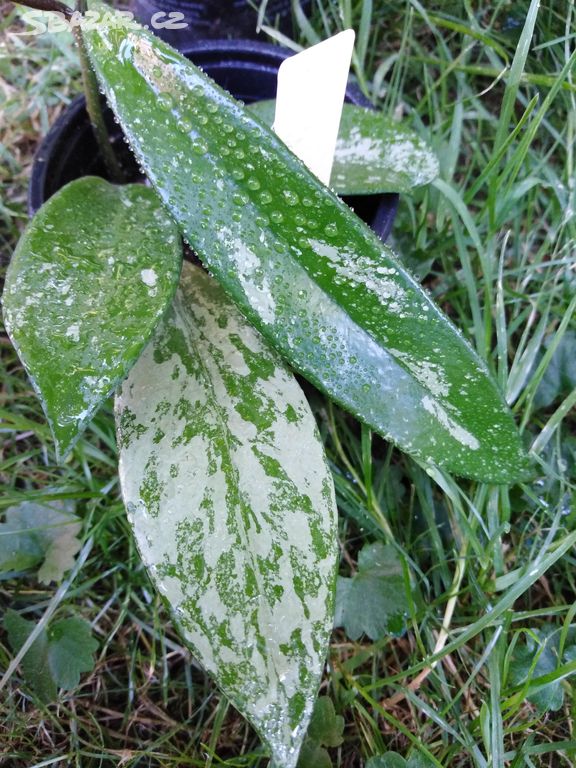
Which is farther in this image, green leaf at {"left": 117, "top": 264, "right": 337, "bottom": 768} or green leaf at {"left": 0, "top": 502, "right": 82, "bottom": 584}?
green leaf at {"left": 0, "top": 502, "right": 82, "bottom": 584}

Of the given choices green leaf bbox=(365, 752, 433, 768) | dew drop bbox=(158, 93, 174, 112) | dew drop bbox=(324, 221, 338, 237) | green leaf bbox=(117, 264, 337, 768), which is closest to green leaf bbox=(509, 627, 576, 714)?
green leaf bbox=(365, 752, 433, 768)

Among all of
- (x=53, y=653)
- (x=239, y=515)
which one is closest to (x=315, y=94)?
(x=239, y=515)

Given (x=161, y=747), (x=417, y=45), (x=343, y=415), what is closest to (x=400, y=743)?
(x=161, y=747)

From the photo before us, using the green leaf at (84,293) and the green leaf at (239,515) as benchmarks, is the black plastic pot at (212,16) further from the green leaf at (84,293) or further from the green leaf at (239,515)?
the green leaf at (239,515)

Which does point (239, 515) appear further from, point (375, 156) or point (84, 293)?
point (375, 156)

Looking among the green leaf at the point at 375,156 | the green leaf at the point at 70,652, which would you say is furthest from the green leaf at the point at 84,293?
the green leaf at the point at 70,652

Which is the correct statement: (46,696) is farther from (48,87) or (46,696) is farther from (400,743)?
(48,87)

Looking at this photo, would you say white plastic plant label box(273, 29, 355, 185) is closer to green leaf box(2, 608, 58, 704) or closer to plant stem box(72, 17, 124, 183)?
plant stem box(72, 17, 124, 183)
